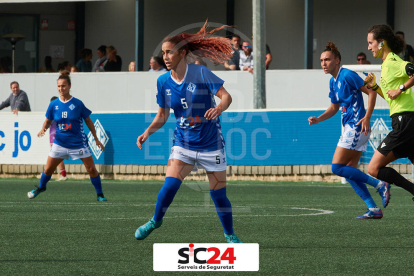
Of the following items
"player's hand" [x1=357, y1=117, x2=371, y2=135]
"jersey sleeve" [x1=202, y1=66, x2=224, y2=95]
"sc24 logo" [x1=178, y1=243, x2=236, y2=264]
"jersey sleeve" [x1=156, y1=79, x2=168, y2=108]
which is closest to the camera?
"sc24 logo" [x1=178, y1=243, x2=236, y2=264]

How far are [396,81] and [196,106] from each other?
8.20 ft

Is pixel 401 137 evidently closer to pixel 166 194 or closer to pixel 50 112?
pixel 166 194

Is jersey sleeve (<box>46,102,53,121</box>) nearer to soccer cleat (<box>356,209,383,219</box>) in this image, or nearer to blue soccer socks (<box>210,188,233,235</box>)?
soccer cleat (<box>356,209,383,219</box>)

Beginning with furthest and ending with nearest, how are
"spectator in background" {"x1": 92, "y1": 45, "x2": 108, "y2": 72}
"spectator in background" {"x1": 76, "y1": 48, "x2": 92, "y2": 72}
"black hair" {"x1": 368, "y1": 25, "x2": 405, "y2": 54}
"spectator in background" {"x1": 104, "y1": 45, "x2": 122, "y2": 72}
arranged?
"spectator in background" {"x1": 76, "y1": 48, "x2": 92, "y2": 72}
"spectator in background" {"x1": 92, "y1": 45, "x2": 108, "y2": 72}
"spectator in background" {"x1": 104, "y1": 45, "x2": 122, "y2": 72}
"black hair" {"x1": 368, "y1": 25, "x2": 405, "y2": 54}

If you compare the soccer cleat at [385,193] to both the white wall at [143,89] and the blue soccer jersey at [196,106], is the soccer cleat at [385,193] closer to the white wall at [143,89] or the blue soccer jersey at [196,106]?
the blue soccer jersey at [196,106]

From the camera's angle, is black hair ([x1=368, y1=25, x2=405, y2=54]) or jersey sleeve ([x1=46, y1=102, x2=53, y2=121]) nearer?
black hair ([x1=368, y1=25, x2=405, y2=54])

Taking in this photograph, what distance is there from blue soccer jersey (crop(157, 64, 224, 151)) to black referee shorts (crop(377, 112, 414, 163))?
7.29ft

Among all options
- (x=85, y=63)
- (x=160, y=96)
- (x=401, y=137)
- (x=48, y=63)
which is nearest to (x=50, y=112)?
(x=160, y=96)

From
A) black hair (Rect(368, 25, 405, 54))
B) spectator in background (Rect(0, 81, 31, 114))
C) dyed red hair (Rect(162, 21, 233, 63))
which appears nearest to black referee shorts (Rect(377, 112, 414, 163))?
black hair (Rect(368, 25, 405, 54))

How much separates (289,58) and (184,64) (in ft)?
58.0

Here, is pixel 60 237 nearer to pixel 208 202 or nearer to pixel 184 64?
pixel 184 64

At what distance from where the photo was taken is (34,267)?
19.6 feet

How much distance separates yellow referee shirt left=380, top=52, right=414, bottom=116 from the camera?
8.17 meters

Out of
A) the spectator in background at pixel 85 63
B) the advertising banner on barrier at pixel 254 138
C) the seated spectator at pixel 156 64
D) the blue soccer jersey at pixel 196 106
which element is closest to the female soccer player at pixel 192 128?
the blue soccer jersey at pixel 196 106
